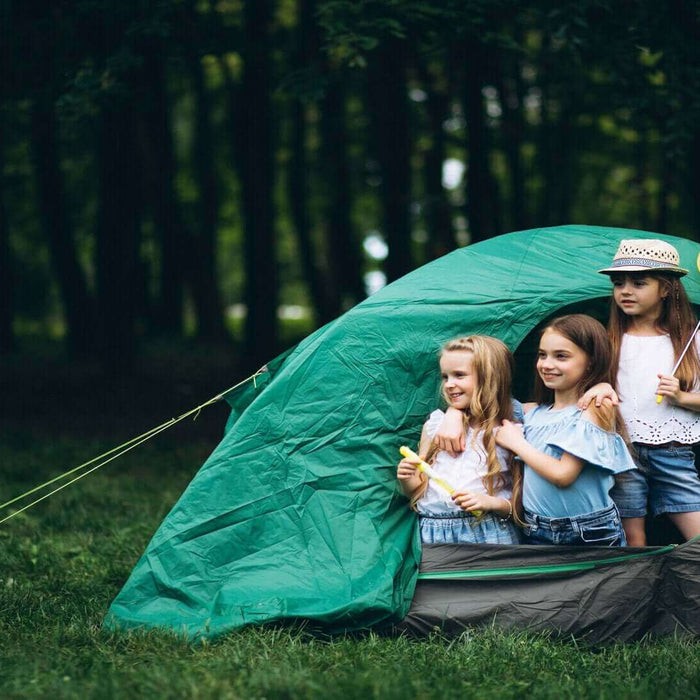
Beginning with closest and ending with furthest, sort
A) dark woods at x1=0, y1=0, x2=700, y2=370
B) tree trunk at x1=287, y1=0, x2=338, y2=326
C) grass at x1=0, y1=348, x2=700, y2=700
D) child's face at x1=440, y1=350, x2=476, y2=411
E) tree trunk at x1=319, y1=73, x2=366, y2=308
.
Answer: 1. grass at x1=0, y1=348, x2=700, y2=700
2. child's face at x1=440, y1=350, x2=476, y2=411
3. dark woods at x1=0, y1=0, x2=700, y2=370
4. tree trunk at x1=319, y1=73, x2=366, y2=308
5. tree trunk at x1=287, y1=0, x2=338, y2=326

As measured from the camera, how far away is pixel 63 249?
13578 mm

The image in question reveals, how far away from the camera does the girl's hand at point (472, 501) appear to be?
4.18 meters

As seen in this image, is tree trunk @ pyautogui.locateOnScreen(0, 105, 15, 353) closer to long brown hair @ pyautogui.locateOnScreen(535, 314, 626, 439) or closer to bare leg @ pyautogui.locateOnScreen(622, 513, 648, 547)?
long brown hair @ pyautogui.locateOnScreen(535, 314, 626, 439)

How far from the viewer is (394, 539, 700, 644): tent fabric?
14.1 feet

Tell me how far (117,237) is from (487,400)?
751 cm

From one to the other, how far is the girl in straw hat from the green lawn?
67 cm

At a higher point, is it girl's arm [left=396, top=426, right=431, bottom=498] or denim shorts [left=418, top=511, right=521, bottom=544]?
girl's arm [left=396, top=426, right=431, bottom=498]

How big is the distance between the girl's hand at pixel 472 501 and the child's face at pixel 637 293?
1138 millimetres

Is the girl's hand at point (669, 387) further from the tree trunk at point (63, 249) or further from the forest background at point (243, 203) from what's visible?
the tree trunk at point (63, 249)

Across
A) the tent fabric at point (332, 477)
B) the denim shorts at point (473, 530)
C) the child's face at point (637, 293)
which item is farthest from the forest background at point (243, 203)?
the child's face at point (637, 293)

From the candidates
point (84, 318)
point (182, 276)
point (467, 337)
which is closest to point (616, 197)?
point (182, 276)

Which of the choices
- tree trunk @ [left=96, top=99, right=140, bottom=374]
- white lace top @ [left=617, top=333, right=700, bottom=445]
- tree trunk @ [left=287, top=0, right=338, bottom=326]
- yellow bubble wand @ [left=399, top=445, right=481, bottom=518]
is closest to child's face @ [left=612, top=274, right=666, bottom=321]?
white lace top @ [left=617, top=333, right=700, bottom=445]

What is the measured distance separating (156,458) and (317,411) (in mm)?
4234

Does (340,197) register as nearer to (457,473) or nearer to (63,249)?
(63,249)
